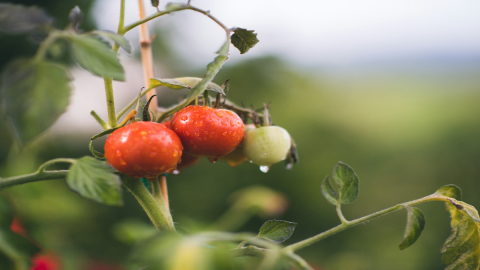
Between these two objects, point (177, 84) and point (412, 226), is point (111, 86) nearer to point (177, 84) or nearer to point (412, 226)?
point (177, 84)

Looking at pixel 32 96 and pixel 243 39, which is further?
pixel 243 39

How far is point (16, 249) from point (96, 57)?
178mm

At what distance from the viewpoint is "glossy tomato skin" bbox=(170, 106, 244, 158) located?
0.39 metres

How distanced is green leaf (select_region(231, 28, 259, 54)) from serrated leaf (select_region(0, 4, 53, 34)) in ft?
0.56

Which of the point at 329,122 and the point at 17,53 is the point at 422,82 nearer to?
the point at 329,122

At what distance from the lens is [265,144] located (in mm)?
434

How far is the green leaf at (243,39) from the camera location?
368mm

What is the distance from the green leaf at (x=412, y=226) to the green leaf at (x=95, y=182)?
252 mm

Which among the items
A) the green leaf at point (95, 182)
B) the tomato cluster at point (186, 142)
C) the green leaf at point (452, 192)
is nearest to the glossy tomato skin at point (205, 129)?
the tomato cluster at point (186, 142)

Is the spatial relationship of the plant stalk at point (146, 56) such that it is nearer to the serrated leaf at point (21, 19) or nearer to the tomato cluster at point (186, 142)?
the tomato cluster at point (186, 142)

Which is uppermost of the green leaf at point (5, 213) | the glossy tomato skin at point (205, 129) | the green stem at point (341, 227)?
the glossy tomato skin at point (205, 129)

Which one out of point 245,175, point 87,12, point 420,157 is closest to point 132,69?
point 87,12

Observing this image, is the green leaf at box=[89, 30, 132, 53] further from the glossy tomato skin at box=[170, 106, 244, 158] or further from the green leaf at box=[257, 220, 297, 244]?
the green leaf at box=[257, 220, 297, 244]

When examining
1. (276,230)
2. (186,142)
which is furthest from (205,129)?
(276,230)
